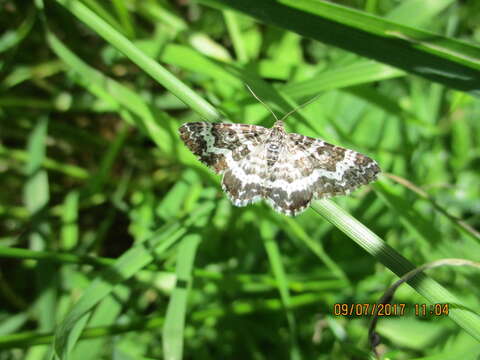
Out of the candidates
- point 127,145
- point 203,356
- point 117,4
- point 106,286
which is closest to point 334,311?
point 203,356

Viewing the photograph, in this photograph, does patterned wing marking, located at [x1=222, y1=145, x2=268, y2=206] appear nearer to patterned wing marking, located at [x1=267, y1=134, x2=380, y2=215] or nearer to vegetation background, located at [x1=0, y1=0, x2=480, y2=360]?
patterned wing marking, located at [x1=267, y1=134, x2=380, y2=215]
